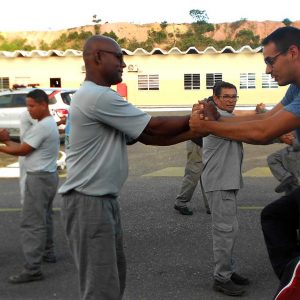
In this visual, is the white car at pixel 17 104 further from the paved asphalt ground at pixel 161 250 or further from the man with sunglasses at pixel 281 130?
the man with sunglasses at pixel 281 130

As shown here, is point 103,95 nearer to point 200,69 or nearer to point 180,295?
point 180,295

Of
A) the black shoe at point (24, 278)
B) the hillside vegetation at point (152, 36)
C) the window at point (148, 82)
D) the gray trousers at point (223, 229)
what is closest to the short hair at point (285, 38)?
the gray trousers at point (223, 229)

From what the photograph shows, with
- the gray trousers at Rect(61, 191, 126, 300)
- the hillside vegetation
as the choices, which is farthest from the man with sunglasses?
the hillside vegetation

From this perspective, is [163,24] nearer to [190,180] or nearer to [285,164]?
[190,180]

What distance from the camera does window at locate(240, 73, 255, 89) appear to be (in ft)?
119

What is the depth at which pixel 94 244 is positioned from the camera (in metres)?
3.06

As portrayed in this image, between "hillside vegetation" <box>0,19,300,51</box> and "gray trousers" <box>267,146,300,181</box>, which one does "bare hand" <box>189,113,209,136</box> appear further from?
"hillside vegetation" <box>0,19,300,51</box>

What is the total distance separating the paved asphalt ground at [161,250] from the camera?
4.73 meters

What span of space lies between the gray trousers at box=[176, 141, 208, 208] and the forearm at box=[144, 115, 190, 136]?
4.20 m

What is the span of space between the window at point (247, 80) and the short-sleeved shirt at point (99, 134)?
34.3 meters

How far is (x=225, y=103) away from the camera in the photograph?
189 inches

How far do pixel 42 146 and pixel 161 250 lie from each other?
1.73 m

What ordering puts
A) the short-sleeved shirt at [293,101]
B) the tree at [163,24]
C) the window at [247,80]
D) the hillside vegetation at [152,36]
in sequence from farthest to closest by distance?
the tree at [163,24] < the hillside vegetation at [152,36] < the window at [247,80] < the short-sleeved shirt at [293,101]

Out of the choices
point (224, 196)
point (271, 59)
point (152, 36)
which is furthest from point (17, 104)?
point (152, 36)
